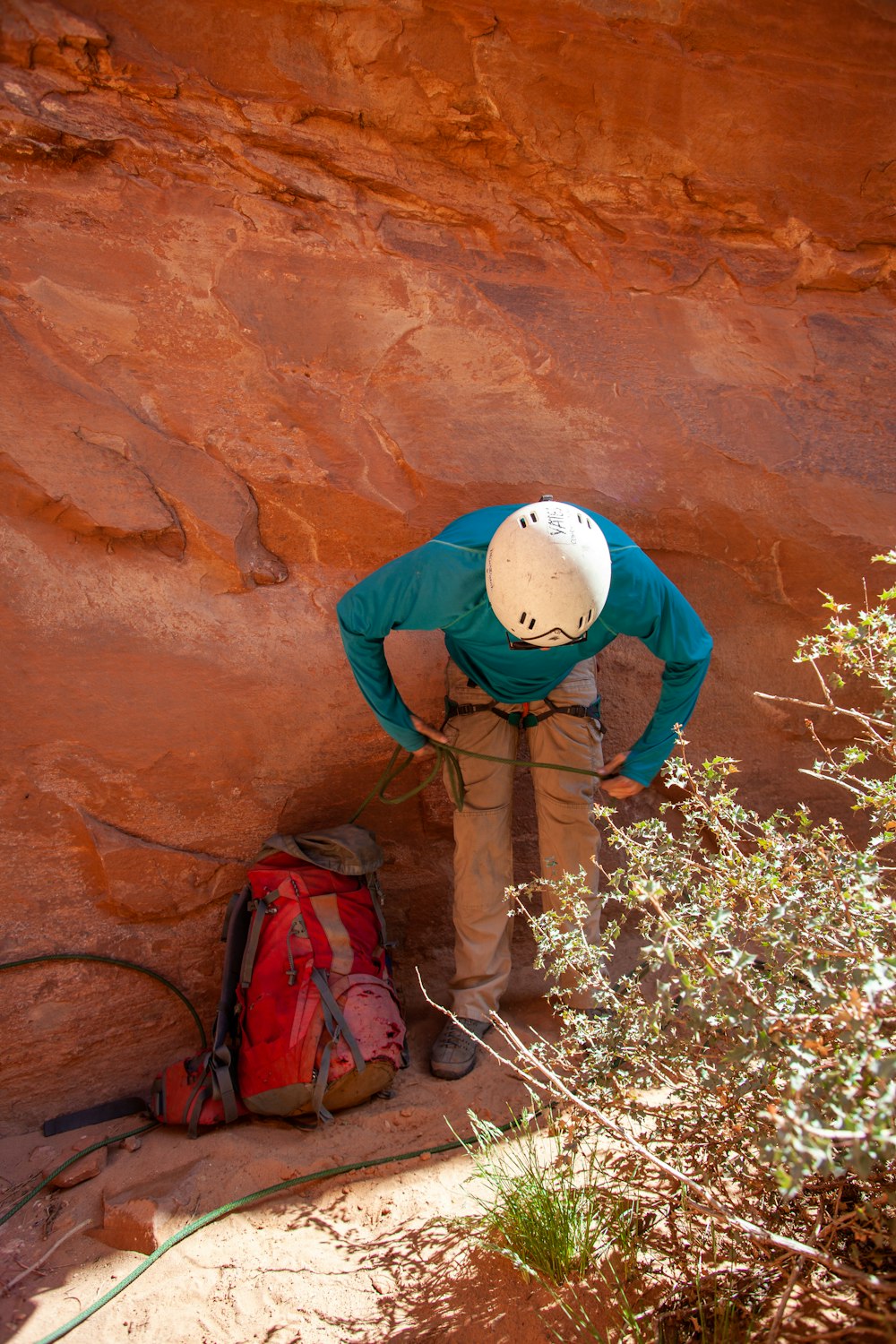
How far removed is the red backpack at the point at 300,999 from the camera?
8.82 feet

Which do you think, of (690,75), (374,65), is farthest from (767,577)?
(374,65)

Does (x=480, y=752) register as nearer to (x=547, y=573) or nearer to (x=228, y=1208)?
(x=547, y=573)

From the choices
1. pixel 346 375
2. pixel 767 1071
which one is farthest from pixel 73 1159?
pixel 346 375

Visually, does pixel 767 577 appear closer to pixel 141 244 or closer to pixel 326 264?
pixel 326 264

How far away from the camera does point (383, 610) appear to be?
2656 millimetres

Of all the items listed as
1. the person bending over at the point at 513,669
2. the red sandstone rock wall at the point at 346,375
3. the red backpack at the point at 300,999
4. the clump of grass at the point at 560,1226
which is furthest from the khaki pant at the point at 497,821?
the clump of grass at the point at 560,1226

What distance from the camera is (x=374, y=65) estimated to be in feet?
9.96

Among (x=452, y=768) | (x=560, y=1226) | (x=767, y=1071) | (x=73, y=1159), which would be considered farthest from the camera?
(x=452, y=768)

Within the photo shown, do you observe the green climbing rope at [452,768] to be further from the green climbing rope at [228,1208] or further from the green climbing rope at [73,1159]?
the green climbing rope at [73,1159]

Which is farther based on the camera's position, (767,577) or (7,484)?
(767,577)

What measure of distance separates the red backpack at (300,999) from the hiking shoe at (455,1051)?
11cm

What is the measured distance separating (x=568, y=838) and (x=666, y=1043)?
1.15 meters

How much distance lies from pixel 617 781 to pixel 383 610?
847 millimetres

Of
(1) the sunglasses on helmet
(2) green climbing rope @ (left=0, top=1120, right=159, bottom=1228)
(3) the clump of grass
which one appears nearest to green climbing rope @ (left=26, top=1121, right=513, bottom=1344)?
(3) the clump of grass
